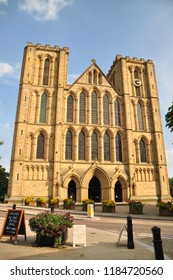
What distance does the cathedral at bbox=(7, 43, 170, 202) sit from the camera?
2639cm

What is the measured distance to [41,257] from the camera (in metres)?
4.93

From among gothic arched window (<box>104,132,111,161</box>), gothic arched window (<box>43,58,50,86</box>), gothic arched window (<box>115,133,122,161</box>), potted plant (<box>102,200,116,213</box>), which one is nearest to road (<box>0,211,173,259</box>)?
potted plant (<box>102,200,116,213</box>)

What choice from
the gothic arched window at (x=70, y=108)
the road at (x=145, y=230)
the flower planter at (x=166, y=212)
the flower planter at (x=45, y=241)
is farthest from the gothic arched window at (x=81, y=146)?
the flower planter at (x=45, y=241)

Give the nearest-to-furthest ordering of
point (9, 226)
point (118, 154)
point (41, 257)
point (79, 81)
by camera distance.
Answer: point (41, 257) < point (9, 226) < point (118, 154) < point (79, 81)

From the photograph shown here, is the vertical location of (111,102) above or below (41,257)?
above

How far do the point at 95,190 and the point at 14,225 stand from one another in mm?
24135

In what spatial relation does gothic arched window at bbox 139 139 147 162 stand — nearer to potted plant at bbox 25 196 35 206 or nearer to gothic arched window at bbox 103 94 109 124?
gothic arched window at bbox 103 94 109 124

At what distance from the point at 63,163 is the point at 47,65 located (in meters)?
18.6

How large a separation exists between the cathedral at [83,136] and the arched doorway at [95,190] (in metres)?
0.16

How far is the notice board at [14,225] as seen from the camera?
22.5 ft

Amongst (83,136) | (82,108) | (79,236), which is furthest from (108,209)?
(82,108)

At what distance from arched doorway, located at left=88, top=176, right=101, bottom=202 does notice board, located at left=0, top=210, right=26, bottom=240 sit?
23.6 meters
